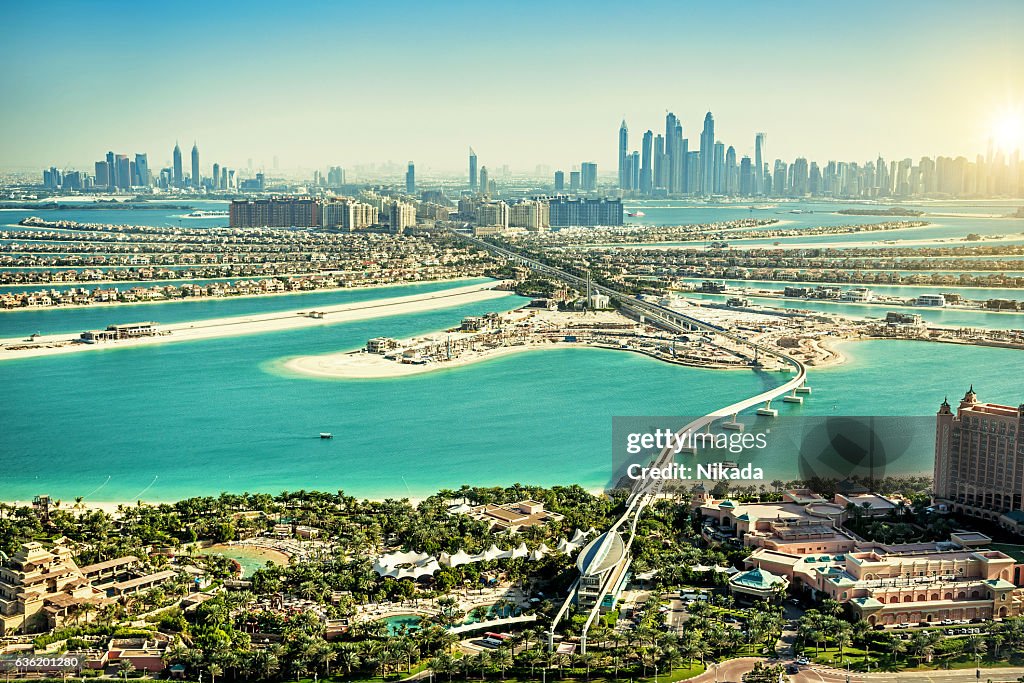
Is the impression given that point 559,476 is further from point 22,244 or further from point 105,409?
point 22,244

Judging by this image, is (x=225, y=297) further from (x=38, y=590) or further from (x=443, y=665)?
(x=443, y=665)

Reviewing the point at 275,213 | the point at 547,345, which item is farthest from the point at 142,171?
the point at 547,345

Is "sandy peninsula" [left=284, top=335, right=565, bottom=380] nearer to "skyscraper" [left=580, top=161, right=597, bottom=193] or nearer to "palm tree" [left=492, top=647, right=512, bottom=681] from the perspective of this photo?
"palm tree" [left=492, top=647, right=512, bottom=681]

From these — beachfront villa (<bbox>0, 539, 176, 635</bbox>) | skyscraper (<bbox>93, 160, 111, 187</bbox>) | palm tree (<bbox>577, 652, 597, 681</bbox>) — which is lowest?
palm tree (<bbox>577, 652, 597, 681</bbox>)

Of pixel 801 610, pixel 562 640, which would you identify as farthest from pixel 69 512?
pixel 801 610

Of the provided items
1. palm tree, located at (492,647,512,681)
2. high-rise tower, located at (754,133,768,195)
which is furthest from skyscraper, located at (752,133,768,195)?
palm tree, located at (492,647,512,681)

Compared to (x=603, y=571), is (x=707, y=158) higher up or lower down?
higher up

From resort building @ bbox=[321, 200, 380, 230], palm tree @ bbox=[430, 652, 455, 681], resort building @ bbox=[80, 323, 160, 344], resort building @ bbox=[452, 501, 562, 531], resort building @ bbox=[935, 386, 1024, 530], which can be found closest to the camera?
palm tree @ bbox=[430, 652, 455, 681]

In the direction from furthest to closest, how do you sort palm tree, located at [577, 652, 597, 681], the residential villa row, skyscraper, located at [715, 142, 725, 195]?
skyscraper, located at [715, 142, 725, 195]
the residential villa row
palm tree, located at [577, 652, 597, 681]
